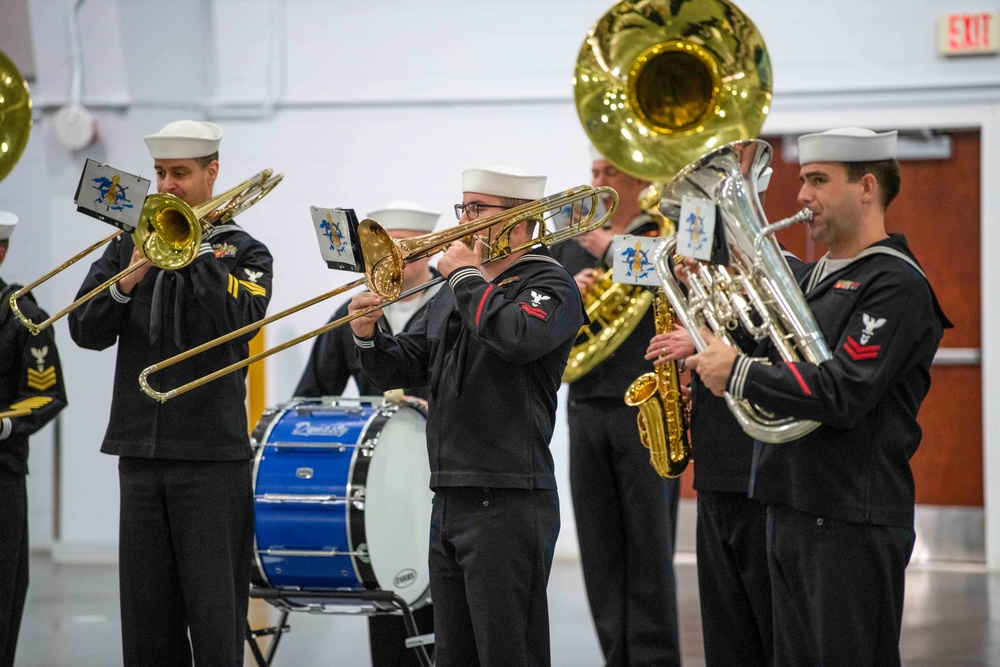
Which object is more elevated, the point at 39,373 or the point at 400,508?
the point at 39,373

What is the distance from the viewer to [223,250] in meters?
3.79

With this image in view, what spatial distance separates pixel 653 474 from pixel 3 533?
2.36 metres

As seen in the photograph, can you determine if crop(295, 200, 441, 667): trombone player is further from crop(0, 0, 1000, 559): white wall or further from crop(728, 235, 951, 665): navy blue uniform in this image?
crop(0, 0, 1000, 559): white wall

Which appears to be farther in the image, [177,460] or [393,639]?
[393,639]

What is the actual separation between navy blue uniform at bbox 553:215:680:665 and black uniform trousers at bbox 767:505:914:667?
1.43 meters

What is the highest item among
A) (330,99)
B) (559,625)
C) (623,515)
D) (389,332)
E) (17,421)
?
(330,99)

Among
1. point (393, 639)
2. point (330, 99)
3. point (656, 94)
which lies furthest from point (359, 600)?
point (330, 99)

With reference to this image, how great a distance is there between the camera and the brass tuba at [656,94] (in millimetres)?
4551

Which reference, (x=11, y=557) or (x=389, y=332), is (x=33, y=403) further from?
(x=389, y=332)

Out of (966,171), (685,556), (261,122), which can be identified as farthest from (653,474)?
(261,122)

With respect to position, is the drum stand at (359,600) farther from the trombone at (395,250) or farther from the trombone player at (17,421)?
the trombone at (395,250)

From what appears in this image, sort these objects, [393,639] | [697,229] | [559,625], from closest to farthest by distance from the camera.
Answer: [697,229]
[393,639]
[559,625]

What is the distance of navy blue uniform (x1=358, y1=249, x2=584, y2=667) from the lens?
3189 mm

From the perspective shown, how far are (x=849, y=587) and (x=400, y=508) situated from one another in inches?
75.4
